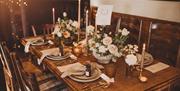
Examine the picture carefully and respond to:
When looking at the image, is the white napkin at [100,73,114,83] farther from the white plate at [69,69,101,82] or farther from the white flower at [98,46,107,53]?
the white flower at [98,46,107,53]

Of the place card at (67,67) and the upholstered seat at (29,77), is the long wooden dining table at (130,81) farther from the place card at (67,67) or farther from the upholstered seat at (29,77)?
the upholstered seat at (29,77)

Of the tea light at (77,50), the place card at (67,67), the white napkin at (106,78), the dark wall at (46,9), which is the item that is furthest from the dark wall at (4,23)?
the white napkin at (106,78)

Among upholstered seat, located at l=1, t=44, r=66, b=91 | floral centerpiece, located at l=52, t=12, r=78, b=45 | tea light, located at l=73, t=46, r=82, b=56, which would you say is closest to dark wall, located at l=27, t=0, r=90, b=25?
upholstered seat, located at l=1, t=44, r=66, b=91

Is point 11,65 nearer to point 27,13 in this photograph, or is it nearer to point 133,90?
point 133,90

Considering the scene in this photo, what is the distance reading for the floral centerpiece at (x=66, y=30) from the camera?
1.88 metres

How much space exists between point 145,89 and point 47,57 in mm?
884

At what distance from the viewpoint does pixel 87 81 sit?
1.28 meters

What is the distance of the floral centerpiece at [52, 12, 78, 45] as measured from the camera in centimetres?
188

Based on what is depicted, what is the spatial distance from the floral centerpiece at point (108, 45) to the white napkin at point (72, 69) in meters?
0.18

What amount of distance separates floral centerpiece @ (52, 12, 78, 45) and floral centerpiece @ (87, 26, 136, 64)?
0.45m

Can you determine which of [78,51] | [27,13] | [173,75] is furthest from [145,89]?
[27,13]

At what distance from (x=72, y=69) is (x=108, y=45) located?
32 centimetres

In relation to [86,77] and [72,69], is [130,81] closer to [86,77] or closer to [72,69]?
[86,77]

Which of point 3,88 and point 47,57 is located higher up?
point 47,57
